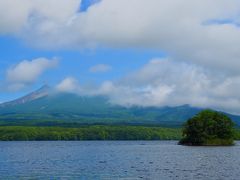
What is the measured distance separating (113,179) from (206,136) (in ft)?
351

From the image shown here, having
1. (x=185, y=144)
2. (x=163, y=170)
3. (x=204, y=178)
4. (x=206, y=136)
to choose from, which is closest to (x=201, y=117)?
(x=206, y=136)

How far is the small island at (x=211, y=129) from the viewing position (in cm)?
15800

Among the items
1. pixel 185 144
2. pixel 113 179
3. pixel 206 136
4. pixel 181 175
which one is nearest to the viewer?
pixel 113 179

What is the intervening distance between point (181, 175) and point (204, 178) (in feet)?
14.3

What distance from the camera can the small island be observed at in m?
158

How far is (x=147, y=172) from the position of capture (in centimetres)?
6619

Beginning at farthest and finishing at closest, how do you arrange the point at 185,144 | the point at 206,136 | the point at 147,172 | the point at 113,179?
the point at 185,144 → the point at 206,136 → the point at 147,172 → the point at 113,179

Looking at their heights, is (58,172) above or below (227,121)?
below

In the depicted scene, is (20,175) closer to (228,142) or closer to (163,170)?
(163,170)

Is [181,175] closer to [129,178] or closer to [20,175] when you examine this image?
[129,178]

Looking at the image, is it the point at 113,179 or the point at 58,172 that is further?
the point at 58,172

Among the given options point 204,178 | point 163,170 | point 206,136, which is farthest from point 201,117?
point 204,178

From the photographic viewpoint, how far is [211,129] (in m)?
158

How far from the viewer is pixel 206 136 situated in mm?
159375
